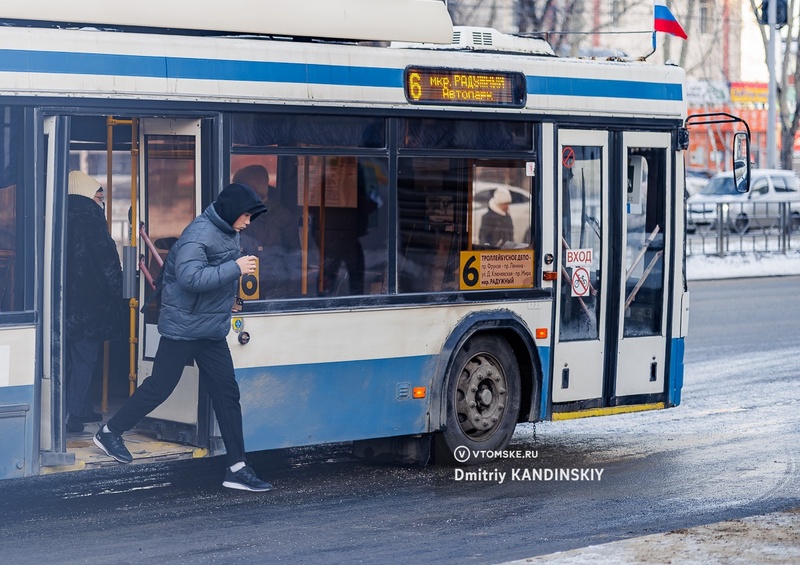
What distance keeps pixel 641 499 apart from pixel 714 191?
30.2 m

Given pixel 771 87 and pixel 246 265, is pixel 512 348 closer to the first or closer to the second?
pixel 246 265

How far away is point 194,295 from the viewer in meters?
8.08

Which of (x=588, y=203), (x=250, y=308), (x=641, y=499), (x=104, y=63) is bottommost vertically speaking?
(x=641, y=499)

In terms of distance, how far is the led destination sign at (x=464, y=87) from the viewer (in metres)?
9.02

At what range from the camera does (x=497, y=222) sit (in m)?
9.45

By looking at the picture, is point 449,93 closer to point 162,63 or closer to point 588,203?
point 588,203

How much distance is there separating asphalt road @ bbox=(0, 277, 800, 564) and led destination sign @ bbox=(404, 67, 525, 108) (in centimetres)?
233

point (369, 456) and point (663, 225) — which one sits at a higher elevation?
point (663, 225)

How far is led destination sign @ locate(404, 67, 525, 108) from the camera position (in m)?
9.02

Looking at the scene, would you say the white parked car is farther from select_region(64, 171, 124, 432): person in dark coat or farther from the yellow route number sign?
select_region(64, 171, 124, 432): person in dark coat

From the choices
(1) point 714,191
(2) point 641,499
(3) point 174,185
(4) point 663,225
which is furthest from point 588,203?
(1) point 714,191

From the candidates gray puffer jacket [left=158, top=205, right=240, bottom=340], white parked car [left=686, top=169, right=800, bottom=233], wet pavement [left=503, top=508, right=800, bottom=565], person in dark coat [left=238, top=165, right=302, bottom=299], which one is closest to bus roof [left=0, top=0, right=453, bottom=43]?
person in dark coat [left=238, top=165, right=302, bottom=299]

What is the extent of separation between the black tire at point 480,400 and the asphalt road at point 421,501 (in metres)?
0.16
